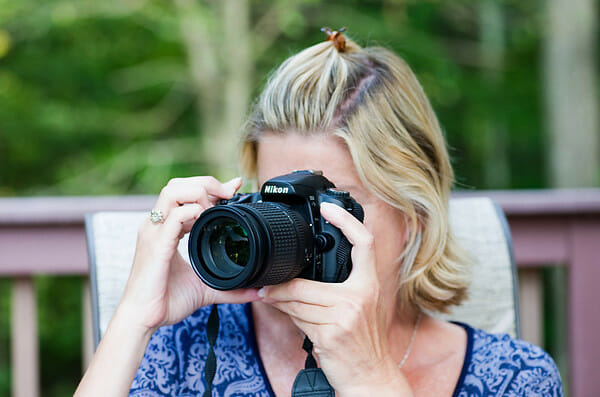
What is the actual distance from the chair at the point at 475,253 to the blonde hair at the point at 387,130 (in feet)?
0.75

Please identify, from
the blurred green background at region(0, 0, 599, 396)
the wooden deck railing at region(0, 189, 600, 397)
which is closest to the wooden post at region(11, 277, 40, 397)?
the wooden deck railing at region(0, 189, 600, 397)

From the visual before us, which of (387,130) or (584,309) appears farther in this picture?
(584,309)

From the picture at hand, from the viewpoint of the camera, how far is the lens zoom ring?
881 millimetres

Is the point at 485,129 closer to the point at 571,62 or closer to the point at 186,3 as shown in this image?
the point at 571,62

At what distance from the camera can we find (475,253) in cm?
150

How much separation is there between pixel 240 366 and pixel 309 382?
190 mm

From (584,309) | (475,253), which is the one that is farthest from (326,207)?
(584,309)

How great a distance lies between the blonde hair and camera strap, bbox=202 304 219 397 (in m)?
0.34

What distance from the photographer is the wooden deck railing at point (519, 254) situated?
1.53m

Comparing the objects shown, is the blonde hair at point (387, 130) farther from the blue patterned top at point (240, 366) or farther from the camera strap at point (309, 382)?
the camera strap at point (309, 382)

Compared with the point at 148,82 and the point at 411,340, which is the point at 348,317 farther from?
the point at 148,82

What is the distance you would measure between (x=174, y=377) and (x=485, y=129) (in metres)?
5.19

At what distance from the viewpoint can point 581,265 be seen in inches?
64.7

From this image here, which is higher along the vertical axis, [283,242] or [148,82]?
[148,82]
